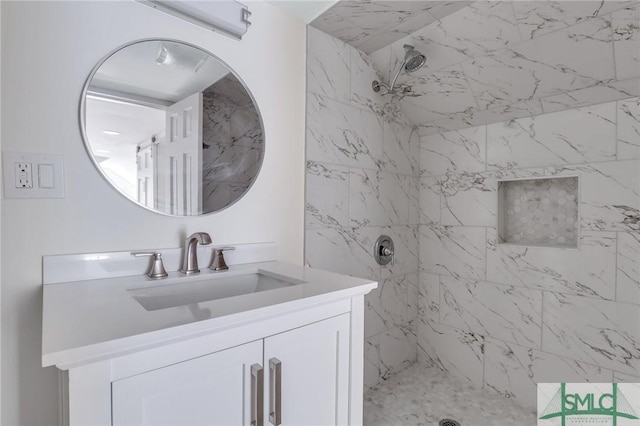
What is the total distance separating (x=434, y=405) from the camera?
192cm

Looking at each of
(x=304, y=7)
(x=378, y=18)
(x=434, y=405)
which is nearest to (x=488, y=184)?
(x=378, y=18)

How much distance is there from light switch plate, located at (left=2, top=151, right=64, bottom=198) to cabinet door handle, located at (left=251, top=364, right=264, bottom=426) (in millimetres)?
827

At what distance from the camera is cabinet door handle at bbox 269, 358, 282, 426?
84 cm

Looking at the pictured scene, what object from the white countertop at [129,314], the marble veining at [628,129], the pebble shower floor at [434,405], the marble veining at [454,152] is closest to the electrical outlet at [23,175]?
the white countertop at [129,314]

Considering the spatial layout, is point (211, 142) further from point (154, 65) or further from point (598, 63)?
point (598, 63)

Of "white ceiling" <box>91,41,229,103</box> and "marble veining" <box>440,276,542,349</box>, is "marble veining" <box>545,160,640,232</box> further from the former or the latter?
"white ceiling" <box>91,41,229,103</box>

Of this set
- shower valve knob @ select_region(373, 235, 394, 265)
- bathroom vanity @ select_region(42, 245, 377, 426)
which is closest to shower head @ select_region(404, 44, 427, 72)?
shower valve knob @ select_region(373, 235, 394, 265)

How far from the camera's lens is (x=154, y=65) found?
48.0 inches

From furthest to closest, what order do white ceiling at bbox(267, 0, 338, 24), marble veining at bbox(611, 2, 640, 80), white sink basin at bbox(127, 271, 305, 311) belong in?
1. white ceiling at bbox(267, 0, 338, 24)
2. marble veining at bbox(611, 2, 640, 80)
3. white sink basin at bbox(127, 271, 305, 311)

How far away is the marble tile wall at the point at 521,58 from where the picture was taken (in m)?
1.41

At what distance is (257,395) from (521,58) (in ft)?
6.18

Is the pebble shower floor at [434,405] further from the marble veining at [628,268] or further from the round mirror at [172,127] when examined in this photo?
the round mirror at [172,127]

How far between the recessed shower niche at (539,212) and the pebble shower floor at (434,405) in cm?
96

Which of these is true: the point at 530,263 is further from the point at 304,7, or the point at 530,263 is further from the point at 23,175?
the point at 23,175
